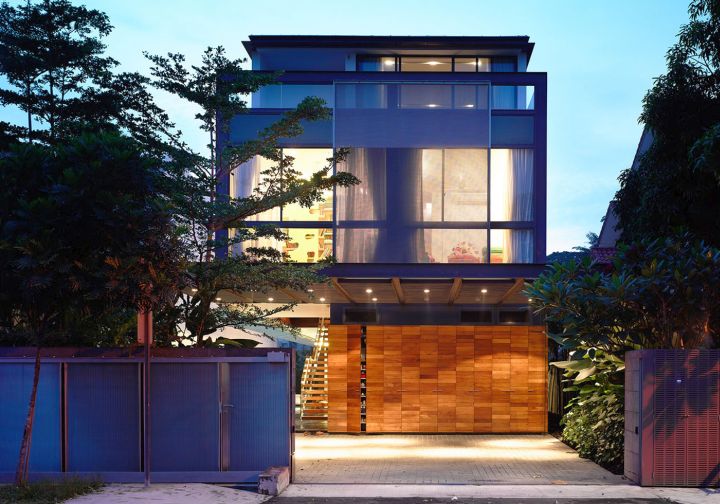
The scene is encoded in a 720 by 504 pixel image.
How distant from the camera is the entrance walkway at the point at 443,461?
12.9 metres

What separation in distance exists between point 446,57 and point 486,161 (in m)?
6.37

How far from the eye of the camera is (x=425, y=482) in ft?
41.2

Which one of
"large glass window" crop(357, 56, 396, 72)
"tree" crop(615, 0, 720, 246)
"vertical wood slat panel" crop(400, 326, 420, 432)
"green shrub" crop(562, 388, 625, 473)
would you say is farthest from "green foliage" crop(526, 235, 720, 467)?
"large glass window" crop(357, 56, 396, 72)

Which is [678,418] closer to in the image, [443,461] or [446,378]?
[443,461]

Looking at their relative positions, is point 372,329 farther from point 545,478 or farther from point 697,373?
point 697,373

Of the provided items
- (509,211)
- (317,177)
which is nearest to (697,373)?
(317,177)

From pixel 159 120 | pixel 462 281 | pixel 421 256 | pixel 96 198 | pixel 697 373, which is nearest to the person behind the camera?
pixel 96 198

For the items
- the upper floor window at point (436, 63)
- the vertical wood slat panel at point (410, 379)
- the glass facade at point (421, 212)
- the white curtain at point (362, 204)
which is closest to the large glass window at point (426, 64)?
the upper floor window at point (436, 63)

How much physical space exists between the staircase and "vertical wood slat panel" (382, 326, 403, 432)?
1.47 m

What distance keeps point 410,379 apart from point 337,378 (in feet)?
5.60

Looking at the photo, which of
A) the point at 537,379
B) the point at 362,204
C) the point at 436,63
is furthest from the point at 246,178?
the point at 537,379

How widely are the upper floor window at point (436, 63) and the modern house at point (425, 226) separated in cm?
467

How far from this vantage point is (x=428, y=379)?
795 inches

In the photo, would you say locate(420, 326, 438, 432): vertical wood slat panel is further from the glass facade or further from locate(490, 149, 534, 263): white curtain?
locate(490, 149, 534, 263): white curtain
